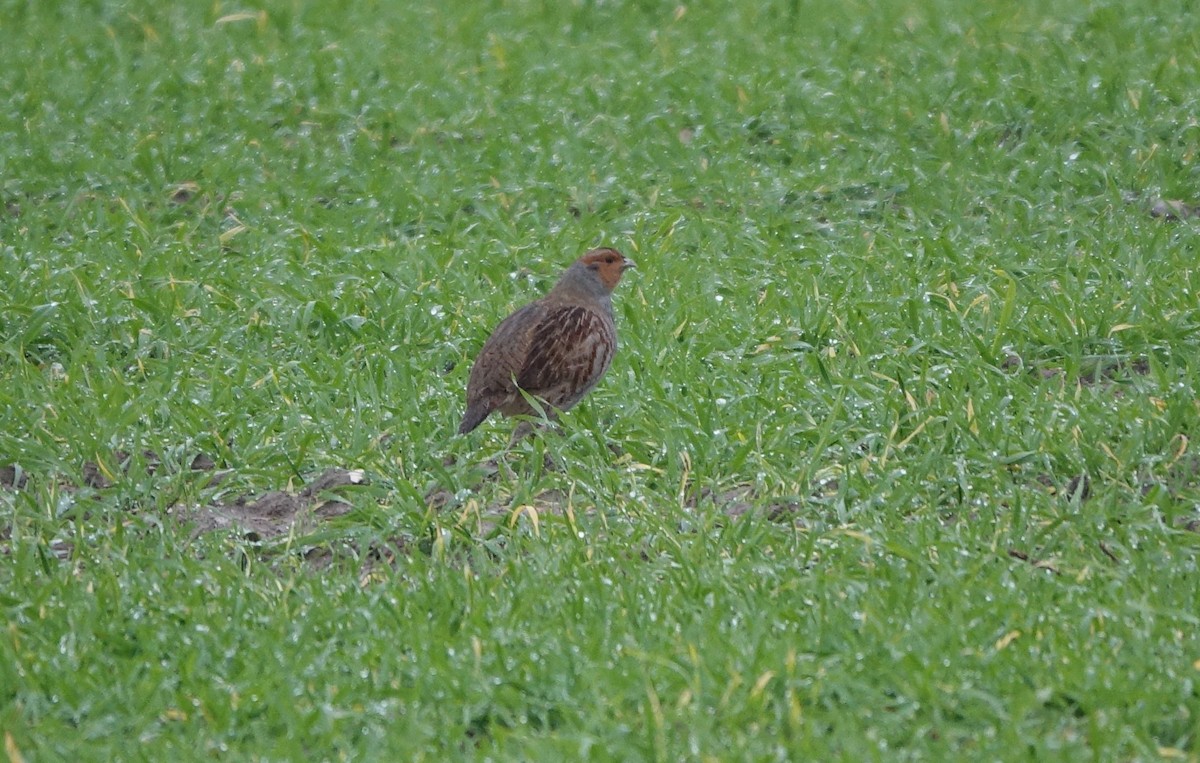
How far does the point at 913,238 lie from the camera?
24.5 feet

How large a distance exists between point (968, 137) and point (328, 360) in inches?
150

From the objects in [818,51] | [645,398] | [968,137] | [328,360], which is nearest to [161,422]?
[328,360]

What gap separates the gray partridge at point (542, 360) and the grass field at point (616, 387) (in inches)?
6.4

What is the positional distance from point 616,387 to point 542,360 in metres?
0.48

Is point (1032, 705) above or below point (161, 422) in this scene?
above

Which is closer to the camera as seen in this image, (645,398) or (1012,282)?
(645,398)

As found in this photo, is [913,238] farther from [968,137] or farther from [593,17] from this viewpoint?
[593,17]

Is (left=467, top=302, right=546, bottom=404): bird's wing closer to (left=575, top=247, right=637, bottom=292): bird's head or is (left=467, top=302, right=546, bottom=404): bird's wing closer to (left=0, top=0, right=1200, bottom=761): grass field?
(left=0, top=0, right=1200, bottom=761): grass field

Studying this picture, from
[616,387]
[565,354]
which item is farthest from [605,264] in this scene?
[565,354]

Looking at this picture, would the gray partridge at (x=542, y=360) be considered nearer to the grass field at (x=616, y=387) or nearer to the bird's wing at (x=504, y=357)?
the bird's wing at (x=504, y=357)

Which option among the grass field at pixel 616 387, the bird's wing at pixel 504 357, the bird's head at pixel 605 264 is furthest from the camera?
the bird's head at pixel 605 264

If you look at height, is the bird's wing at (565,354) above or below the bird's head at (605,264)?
below

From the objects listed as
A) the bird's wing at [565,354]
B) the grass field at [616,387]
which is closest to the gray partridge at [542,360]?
the bird's wing at [565,354]

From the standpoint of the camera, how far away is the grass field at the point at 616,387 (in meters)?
3.99
